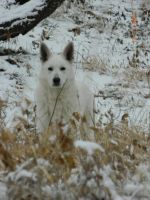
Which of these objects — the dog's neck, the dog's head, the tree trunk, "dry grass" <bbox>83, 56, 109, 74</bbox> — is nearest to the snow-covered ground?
"dry grass" <bbox>83, 56, 109, 74</bbox>

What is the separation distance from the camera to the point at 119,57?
1119cm

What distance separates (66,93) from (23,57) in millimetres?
3667

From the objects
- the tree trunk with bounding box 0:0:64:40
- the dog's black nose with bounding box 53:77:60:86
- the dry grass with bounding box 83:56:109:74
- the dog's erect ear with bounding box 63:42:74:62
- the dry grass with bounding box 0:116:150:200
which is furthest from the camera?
the dry grass with bounding box 83:56:109:74

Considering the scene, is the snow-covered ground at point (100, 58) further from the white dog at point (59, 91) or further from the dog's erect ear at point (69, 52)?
the dog's erect ear at point (69, 52)

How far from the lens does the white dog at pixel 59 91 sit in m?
6.00

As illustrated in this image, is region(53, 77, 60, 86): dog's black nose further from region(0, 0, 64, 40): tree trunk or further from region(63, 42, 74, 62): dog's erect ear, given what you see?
region(0, 0, 64, 40): tree trunk

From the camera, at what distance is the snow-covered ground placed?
25.4 ft

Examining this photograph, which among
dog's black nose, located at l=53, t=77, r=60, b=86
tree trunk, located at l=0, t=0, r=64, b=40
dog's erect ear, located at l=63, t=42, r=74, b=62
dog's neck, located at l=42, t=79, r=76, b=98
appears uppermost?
dog's erect ear, located at l=63, t=42, r=74, b=62

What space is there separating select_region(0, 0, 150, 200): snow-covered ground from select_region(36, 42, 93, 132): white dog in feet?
0.63

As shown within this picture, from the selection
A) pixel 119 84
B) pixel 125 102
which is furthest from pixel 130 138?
pixel 119 84

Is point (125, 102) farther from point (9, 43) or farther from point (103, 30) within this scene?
point (103, 30)

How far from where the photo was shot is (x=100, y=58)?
10094 millimetres

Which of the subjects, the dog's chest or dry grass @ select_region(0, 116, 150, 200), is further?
the dog's chest

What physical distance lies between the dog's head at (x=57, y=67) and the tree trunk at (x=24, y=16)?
2.63 metres
